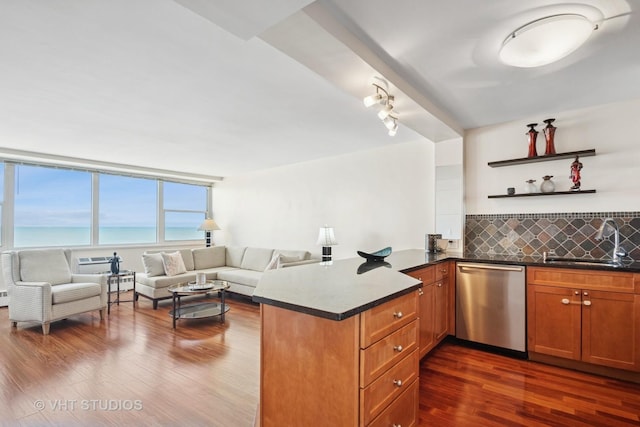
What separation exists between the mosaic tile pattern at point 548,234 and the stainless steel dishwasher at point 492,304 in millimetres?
624

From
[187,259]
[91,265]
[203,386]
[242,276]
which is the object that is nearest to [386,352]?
[203,386]

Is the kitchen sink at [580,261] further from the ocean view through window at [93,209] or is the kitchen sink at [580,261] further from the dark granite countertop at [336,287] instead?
the ocean view through window at [93,209]

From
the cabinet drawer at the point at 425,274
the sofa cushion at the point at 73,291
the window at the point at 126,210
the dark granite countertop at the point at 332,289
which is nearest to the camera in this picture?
the dark granite countertop at the point at 332,289

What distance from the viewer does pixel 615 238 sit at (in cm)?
272

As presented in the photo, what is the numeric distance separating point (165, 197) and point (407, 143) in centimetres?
521

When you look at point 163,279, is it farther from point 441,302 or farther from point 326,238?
point 441,302

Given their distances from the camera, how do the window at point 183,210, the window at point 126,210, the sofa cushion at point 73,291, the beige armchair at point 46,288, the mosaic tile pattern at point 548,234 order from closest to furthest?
the mosaic tile pattern at point 548,234, the beige armchair at point 46,288, the sofa cushion at point 73,291, the window at point 126,210, the window at point 183,210

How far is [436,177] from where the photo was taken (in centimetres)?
373

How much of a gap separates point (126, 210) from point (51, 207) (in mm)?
1140

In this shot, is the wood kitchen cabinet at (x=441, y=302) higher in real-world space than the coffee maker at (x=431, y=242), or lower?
lower

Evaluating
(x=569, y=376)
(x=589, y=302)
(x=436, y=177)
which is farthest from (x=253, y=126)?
(x=569, y=376)

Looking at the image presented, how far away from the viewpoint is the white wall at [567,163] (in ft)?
9.17

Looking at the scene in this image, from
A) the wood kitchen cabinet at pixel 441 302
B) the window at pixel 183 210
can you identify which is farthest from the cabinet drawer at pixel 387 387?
the window at pixel 183 210

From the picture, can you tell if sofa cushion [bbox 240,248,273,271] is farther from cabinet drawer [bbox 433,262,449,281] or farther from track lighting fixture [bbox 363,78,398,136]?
track lighting fixture [bbox 363,78,398,136]
